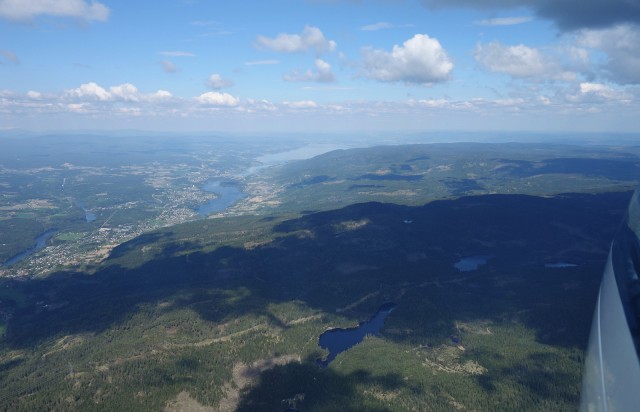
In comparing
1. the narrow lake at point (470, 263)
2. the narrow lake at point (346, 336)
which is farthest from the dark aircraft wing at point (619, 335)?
the narrow lake at point (470, 263)

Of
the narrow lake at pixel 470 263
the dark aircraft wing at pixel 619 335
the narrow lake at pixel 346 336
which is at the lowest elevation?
the narrow lake at pixel 346 336

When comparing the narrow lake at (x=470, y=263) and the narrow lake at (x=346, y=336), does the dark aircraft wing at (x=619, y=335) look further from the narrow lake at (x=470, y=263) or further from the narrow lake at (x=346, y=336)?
the narrow lake at (x=470, y=263)

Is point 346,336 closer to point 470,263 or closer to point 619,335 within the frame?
point 470,263

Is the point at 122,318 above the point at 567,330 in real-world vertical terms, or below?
below

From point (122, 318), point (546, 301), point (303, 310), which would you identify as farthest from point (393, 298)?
point (122, 318)

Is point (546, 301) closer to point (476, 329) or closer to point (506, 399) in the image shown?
point (476, 329)

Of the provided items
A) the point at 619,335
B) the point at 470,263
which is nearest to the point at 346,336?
the point at 470,263

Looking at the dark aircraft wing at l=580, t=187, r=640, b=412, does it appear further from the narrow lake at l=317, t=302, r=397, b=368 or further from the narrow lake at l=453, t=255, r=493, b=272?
the narrow lake at l=453, t=255, r=493, b=272

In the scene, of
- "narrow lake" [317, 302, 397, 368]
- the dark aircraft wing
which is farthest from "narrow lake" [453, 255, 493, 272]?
the dark aircraft wing
